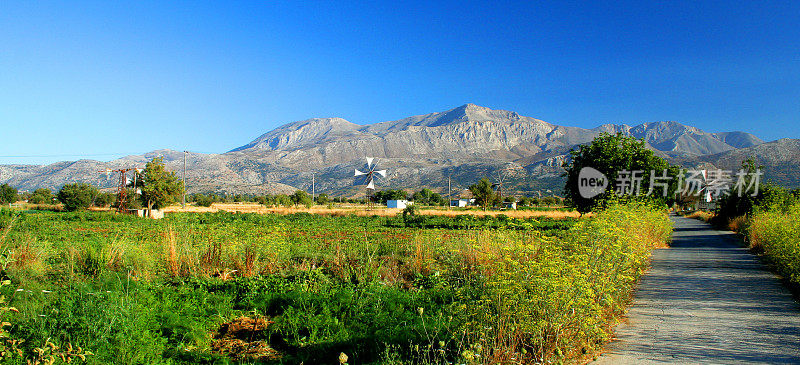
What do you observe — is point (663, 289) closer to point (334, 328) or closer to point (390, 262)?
point (390, 262)

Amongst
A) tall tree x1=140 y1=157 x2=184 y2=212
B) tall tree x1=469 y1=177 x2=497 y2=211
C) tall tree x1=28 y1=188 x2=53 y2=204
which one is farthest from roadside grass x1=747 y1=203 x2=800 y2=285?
tall tree x1=28 y1=188 x2=53 y2=204

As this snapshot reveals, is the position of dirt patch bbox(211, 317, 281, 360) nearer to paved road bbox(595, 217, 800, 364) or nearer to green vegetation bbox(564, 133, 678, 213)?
paved road bbox(595, 217, 800, 364)

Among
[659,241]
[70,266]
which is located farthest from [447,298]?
[659,241]

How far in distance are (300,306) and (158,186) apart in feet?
137

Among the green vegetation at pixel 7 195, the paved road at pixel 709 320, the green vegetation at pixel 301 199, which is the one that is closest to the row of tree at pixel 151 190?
the green vegetation at pixel 301 199

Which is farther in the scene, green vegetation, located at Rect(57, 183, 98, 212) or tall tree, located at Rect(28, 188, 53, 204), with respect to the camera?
tall tree, located at Rect(28, 188, 53, 204)

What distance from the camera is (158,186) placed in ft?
137

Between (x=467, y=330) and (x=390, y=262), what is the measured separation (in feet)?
18.3

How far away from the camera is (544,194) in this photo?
112 m

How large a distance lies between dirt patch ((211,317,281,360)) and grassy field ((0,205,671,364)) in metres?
0.02

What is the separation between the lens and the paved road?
5.11 m

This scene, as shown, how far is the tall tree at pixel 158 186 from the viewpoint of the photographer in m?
41.9

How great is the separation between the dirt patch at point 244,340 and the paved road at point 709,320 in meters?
3.89

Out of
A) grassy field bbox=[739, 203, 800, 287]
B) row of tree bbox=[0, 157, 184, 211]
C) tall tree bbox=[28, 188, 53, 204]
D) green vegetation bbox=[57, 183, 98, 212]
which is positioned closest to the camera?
grassy field bbox=[739, 203, 800, 287]
